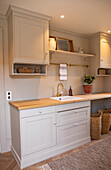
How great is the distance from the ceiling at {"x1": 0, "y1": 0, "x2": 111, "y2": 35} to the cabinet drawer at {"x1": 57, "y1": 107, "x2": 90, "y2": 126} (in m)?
1.74

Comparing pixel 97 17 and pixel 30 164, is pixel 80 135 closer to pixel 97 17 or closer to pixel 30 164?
pixel 30 164

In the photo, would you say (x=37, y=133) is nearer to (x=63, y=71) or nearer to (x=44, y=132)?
(x=44, y=132)

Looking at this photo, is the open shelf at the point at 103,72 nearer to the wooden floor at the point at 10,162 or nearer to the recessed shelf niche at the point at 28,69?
the recessed shelf niche at the point at 28,69

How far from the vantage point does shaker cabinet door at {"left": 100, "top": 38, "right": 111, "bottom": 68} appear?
3299 mm

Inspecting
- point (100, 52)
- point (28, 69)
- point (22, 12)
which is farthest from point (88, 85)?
point (22, 12)

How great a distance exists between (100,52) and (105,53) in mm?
199

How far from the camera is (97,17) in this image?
7.98 ft

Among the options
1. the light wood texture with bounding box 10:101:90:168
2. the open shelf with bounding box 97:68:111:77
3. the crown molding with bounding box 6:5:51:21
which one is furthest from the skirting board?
the crown molding with bounding box 6:5:51:21

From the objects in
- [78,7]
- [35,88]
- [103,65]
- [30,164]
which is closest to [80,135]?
[30,164]

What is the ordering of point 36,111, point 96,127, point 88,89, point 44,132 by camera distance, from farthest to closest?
point 88,89 → point 96,127 → point 44,132 → point 36,111

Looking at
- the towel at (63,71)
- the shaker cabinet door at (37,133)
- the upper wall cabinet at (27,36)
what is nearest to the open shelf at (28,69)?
the upper wall cabinet at (27,36)

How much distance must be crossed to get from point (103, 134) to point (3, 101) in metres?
2.34

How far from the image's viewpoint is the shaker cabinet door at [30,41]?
2090 millimetres

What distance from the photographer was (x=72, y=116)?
2.40 m
